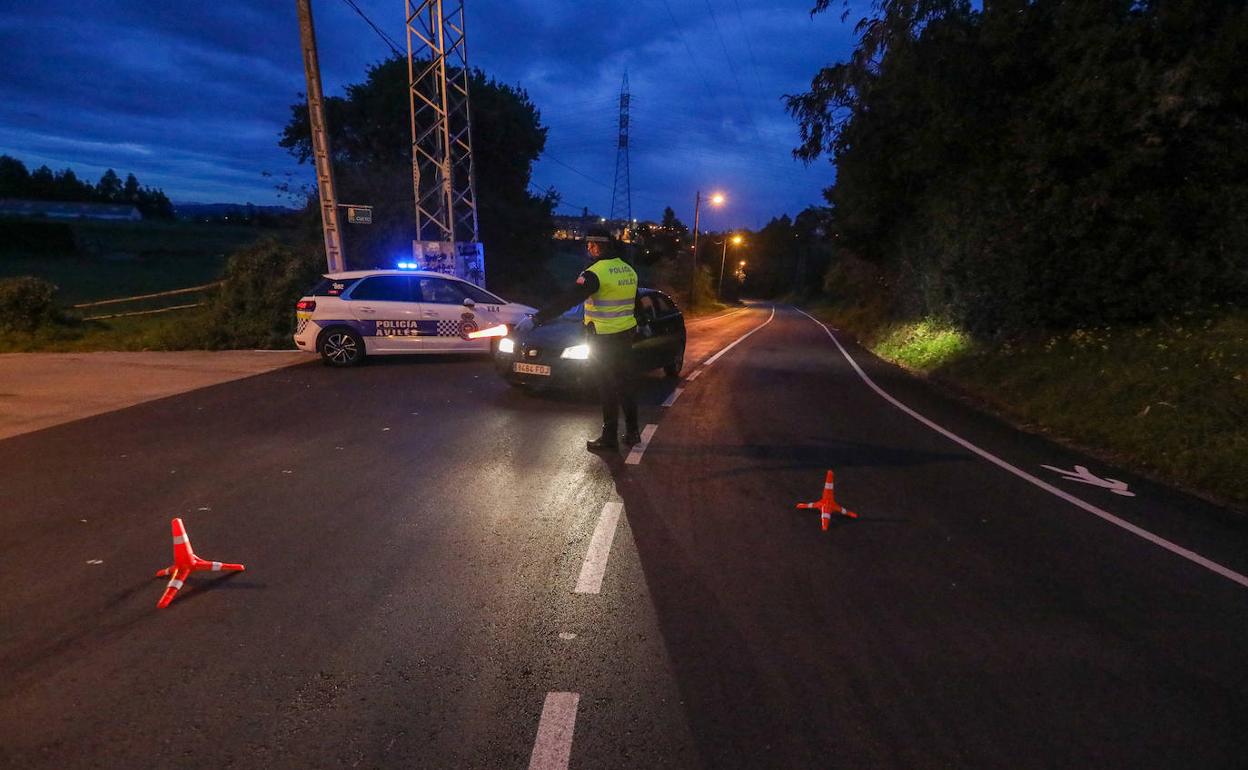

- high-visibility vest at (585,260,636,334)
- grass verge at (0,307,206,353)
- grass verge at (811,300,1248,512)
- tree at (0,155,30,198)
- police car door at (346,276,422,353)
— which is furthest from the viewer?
tree at (0,155,30,198)

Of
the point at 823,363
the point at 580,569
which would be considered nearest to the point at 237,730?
the point at 580,569

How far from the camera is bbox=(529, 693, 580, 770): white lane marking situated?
110 inches

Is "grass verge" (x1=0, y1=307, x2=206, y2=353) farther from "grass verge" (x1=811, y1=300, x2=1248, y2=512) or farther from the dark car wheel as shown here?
"grass verge" (x1=811, y1=300, x2=1248, y2=512)

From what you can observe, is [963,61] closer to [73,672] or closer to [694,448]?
[694,448]

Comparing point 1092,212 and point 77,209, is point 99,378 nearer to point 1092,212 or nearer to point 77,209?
point 1092,212

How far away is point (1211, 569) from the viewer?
193 inches

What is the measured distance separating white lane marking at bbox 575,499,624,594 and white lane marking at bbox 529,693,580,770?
1053 mm

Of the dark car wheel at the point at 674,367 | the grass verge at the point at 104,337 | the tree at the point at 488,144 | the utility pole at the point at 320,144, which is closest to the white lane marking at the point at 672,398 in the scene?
the dark car wheel at the point at 674,367

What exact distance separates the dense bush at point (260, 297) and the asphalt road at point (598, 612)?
28.8 ft

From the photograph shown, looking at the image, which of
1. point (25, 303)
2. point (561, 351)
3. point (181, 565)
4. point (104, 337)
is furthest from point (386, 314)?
point (181, 565)

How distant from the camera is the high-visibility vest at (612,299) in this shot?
7.13m

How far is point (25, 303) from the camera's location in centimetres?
1513

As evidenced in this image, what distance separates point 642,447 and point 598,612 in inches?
150

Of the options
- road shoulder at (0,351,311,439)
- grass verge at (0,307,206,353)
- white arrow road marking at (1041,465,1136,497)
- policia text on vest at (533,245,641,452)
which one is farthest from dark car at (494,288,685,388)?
grass verge at (0,307,206,353)
